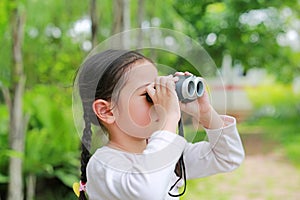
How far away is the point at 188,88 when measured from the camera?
713mm

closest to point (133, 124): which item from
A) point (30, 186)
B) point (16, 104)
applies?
point (16, 104)

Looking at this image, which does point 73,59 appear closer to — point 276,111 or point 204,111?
point 204,111

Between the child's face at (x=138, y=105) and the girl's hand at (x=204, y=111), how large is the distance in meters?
0.05

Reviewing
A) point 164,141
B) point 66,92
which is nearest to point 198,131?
point 164,141

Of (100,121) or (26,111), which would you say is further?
(26,111)

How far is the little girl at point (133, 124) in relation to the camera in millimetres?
697

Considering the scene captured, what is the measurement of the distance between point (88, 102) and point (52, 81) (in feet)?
8.20

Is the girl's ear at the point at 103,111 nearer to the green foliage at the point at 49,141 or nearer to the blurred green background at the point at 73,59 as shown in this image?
the blurred green background at the point at 73,59

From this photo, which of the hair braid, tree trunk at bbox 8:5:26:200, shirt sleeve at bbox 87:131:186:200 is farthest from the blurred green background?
shirt sleeve at bbox 87:131:186:200

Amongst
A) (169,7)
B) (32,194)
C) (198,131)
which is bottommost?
(32,194)

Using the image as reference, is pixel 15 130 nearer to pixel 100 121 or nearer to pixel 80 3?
pixel 100 121

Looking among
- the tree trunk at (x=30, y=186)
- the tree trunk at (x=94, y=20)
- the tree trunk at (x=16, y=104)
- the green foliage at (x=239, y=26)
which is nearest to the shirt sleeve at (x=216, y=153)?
the tree trunk at (x=16, y=104)

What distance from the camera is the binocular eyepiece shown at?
707 mm

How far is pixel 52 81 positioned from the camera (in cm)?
322
